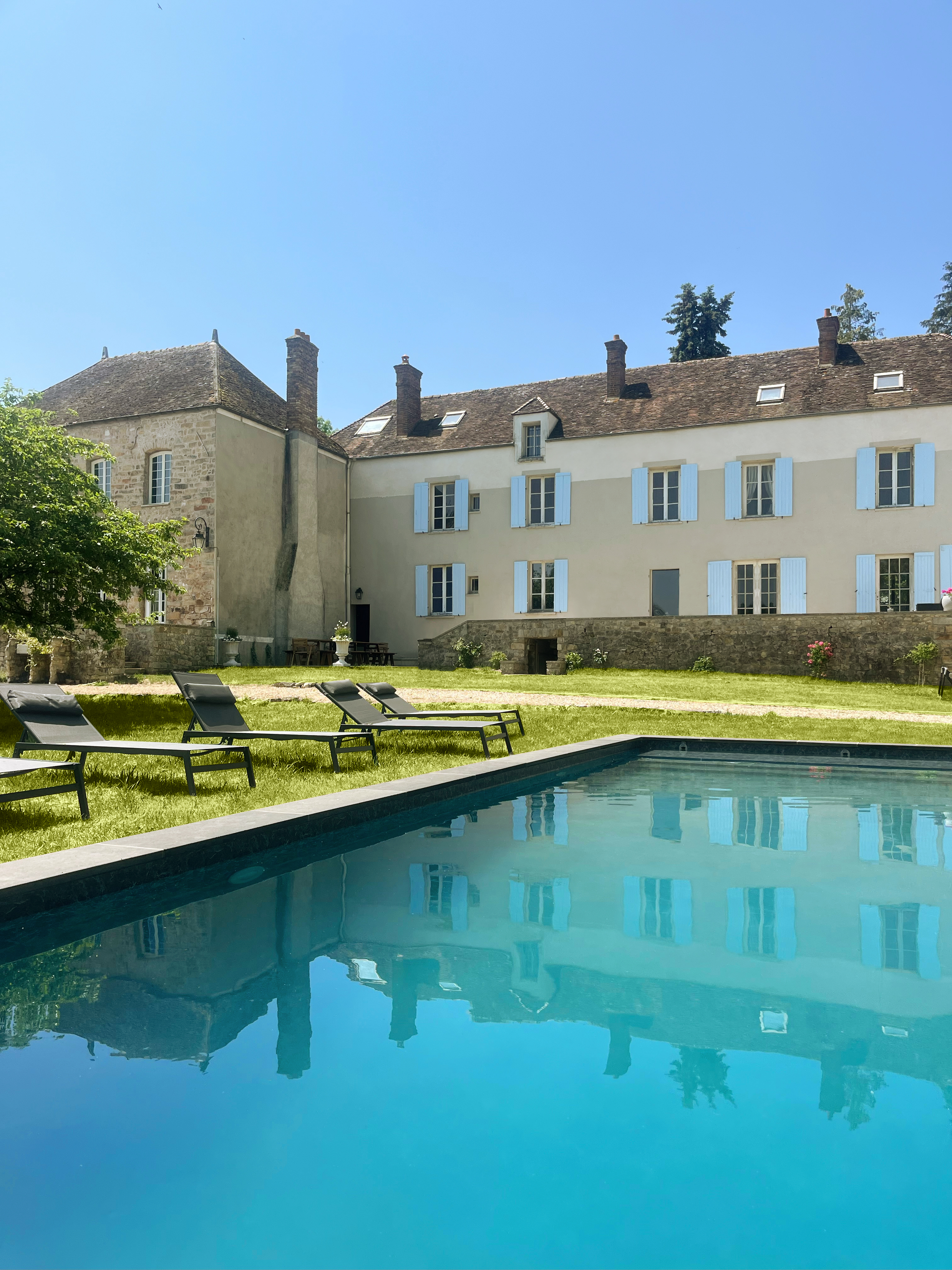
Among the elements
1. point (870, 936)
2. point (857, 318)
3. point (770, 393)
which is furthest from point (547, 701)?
point (857, 318)

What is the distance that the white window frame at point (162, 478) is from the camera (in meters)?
23.9

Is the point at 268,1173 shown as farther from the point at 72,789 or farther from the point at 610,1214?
the point at 72,789

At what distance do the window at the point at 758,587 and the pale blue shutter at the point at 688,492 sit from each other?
1.96m

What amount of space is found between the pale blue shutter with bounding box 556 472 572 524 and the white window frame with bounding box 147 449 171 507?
1100 centimetres

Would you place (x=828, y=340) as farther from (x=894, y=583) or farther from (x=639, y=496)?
(x=894, y=583)

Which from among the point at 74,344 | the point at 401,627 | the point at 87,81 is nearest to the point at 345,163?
the point at 87,81

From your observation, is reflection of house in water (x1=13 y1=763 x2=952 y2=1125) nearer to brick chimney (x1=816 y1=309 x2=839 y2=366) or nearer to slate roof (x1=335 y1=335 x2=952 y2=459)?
slate roof (x1=335 y1=335 x2=952 y2=459)

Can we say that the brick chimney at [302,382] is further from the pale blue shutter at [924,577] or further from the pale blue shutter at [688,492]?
the pale blue shutter at [924,577]

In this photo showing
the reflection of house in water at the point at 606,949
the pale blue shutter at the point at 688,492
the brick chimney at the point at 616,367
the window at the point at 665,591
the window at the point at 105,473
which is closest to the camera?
the reflection of house in water at the point at 606,949

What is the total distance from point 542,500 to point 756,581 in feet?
21.7

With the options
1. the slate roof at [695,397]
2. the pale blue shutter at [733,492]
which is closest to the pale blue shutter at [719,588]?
the pale blue shutter at [733,492]

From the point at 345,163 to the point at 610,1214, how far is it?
1328 centimetres

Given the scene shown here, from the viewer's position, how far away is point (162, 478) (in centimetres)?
2414

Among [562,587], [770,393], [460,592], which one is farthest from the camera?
[460,592]
